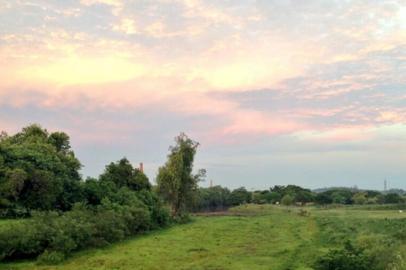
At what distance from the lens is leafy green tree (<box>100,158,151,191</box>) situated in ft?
197

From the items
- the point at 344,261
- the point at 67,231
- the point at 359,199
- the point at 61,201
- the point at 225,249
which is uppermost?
the point at 359,199

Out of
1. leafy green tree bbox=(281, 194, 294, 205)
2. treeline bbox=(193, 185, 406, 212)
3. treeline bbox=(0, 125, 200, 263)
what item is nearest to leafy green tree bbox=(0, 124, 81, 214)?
treeline bbox=(0, 125, 200, 263)

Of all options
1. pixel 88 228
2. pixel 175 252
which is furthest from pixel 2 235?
pixel 175 252

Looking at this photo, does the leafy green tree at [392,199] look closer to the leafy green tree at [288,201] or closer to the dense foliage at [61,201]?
the leafy green tree at [288,201]

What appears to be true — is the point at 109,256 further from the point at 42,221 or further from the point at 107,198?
the point at 107,198

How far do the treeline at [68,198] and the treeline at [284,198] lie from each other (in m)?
47.0

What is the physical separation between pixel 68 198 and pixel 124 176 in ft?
39.9

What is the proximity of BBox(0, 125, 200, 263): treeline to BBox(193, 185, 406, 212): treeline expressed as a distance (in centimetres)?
4702

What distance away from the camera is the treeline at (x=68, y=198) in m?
33.1

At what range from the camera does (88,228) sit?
36844mm

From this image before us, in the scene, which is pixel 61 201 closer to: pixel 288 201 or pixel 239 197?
pixel 288 201

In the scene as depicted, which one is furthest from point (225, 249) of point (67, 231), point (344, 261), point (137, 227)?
point (137, 227)

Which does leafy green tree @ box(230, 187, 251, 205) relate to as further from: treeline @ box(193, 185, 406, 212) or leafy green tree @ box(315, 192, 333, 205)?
leafy green tree @ box(315, 192, 333, 205)

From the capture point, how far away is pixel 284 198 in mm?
120500
